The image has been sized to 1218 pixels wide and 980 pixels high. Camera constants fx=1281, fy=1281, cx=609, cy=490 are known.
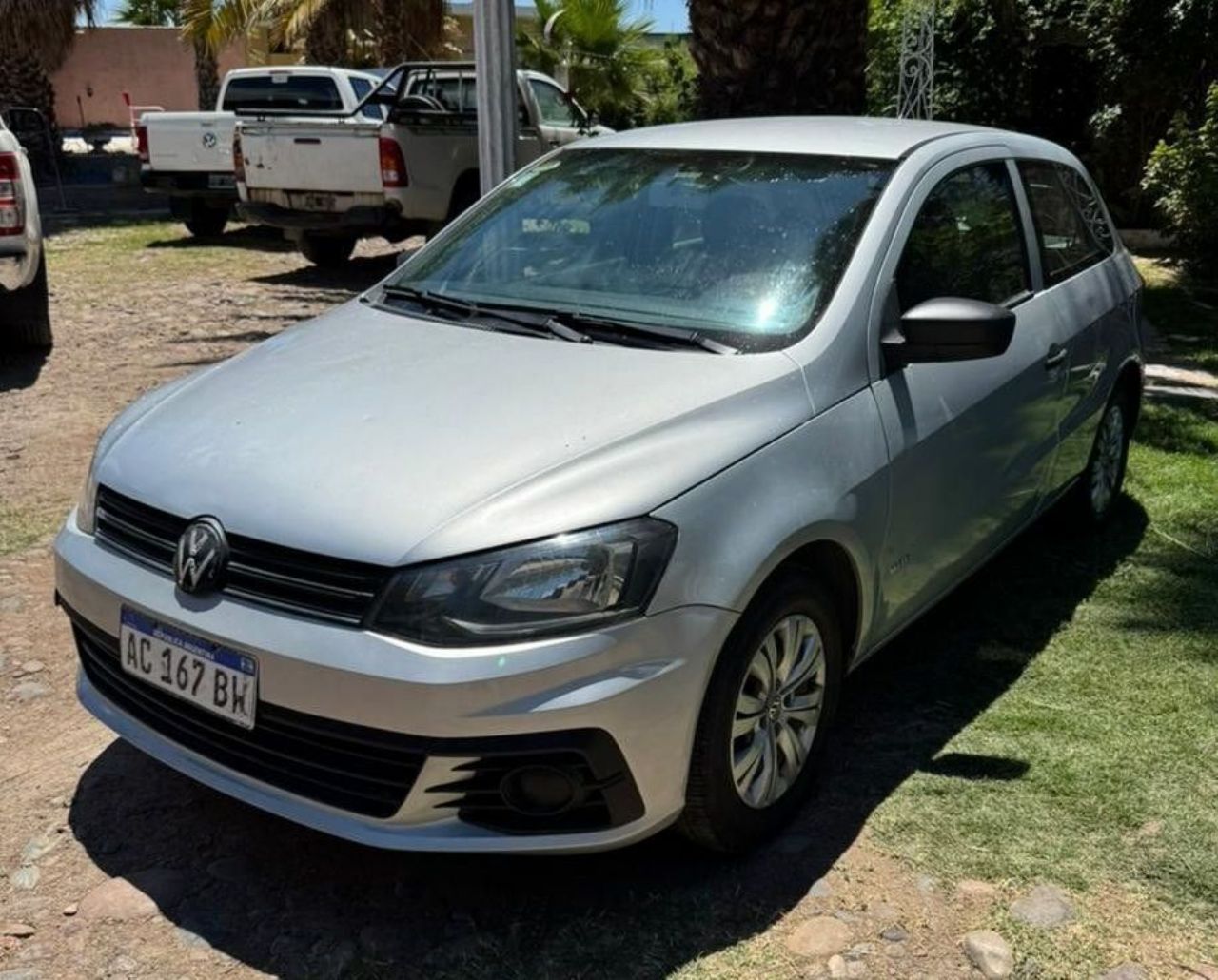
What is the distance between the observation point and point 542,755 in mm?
2506

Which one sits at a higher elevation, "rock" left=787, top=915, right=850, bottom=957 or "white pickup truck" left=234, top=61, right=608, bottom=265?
"white pickup truck" left=234, top=61, right=608, bottom=265

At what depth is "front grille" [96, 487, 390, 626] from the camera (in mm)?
2496

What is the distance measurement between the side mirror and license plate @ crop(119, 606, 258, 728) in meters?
1.78

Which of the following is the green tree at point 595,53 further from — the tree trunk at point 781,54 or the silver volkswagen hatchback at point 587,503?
the silver volkswagen hatchback at point 587,503

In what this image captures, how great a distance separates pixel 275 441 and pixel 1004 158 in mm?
2685

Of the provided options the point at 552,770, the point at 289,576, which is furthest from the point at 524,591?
the point at 289,576

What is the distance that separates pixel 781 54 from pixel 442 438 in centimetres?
555

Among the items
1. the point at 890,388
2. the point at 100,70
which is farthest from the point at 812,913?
the point at 100,70

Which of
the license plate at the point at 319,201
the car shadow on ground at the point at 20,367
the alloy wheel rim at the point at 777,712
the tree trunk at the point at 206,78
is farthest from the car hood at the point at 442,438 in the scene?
the tree trunk at the point at 206,78

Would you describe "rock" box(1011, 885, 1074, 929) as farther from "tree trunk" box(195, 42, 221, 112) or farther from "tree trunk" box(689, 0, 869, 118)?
"tree trunk" box(195, 42, 221, 112)

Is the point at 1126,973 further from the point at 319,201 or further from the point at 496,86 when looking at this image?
the point at 319,201

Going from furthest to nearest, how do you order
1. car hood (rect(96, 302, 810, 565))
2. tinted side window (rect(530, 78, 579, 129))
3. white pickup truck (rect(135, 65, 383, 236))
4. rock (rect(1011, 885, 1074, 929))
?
white pickup truck (rect(135, 65, 383, 236)), tinted side window (rect(530, 78, 579, 129)), rock (rect(1011, 885, 1074, 929)), car hood (rect(96, 302, 810, 565))

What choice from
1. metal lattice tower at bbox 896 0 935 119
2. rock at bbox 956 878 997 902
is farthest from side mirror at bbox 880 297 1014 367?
metal lattice tower at bbox 896 0 935 119

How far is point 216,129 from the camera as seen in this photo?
45.4 ft
